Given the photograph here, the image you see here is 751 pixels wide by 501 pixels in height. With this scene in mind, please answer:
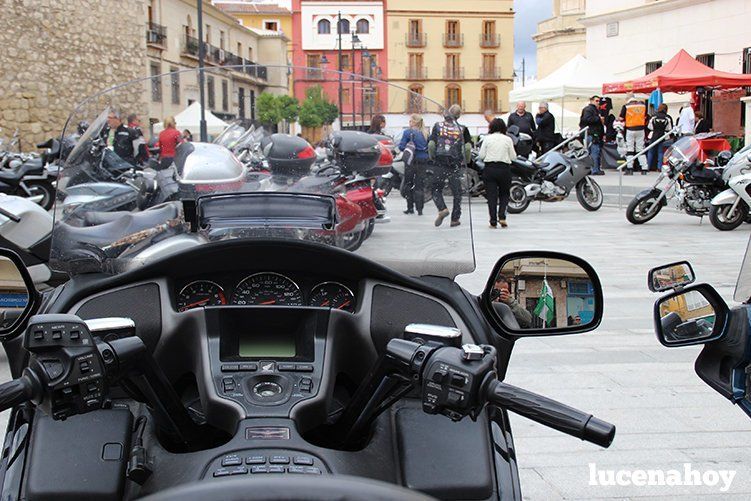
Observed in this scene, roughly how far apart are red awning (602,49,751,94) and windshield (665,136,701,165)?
10133 millimetres

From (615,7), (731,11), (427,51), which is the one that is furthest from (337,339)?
(427,51)

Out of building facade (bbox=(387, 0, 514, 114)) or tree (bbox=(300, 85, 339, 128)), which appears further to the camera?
building facade (bbox=(387, 0, 514, 114))

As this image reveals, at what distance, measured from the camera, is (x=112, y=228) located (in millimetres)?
2709

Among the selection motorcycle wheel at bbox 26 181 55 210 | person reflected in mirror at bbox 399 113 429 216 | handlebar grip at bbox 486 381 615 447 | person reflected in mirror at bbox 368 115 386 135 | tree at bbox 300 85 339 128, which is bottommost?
motorcycle wheel at bbox 26 181 55 210

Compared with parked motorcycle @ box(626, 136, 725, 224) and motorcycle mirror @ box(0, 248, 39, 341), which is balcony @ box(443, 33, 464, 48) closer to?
parked motorcycle @ box(626, 136, 725, 224)

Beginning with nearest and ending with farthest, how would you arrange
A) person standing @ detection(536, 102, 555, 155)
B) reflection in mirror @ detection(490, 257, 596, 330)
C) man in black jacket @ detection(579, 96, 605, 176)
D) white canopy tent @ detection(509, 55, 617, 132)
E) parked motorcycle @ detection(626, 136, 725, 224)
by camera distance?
reflection in mirror @ detection(490, 257, 596, 330)
parked motorcycle @ detection(626, 136, 725, 224)
person standing @ detection(536, 102, 555, 155)
man in black jacket @ detection(579, 96, 605, 176)
white canopy tent @ detection(509, 55, 617, 132)

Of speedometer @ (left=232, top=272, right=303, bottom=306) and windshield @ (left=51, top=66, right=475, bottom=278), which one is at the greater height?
windshield @ (left=51, top=66, right=475, bottom=278)

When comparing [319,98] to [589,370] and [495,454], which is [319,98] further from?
[589,370]

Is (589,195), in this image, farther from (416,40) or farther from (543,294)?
(416,40)

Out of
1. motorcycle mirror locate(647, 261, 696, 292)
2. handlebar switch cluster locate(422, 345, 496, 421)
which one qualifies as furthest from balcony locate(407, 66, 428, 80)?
handlebar switch cluster locate(422, 345, 496, 421)

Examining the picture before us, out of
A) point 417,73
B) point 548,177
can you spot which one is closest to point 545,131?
point 548,177

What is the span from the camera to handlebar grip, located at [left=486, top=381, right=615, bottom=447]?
5.41 ft

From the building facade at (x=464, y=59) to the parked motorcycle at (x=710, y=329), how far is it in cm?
6901

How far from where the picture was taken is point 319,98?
2852 mm
